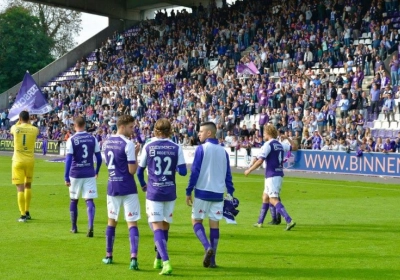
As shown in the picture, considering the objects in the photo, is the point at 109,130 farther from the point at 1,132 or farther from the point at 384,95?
the point at 384,95

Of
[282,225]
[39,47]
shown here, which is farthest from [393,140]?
[39,47]

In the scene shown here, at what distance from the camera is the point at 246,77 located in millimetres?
41719

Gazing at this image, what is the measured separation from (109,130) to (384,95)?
18.4 metres

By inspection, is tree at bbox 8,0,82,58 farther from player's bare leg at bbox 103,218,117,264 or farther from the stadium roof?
player's bare leg at bbox 103,218,117,264

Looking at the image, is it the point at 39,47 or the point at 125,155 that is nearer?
the point at 125,155

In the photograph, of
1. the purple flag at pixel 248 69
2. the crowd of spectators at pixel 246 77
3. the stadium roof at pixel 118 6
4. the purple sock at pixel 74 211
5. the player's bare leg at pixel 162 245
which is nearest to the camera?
the player's bare leg at pixel 162 245

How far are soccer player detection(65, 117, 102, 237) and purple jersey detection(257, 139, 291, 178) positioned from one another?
325 cm

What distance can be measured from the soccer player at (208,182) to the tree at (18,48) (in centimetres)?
6562

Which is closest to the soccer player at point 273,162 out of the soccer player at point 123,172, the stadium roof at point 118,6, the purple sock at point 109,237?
the soccer player at point 123,172

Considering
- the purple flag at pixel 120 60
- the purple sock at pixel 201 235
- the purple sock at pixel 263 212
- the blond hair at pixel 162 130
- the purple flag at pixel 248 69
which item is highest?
the purple flag at pixel 120 60

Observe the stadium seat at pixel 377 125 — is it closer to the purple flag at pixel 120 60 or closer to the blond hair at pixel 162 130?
the blond hair at pixel 162 130

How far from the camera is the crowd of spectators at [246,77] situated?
1334 inches

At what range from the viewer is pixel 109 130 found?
4522 centimetres

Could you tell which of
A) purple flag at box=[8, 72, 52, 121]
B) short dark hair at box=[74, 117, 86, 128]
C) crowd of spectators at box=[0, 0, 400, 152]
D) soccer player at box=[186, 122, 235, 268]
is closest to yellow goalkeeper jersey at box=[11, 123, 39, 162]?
short dark hair at box=[74, 117, 86, 128]
